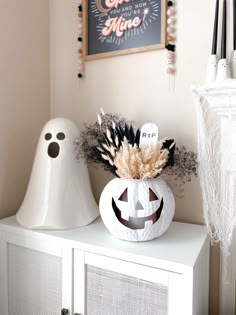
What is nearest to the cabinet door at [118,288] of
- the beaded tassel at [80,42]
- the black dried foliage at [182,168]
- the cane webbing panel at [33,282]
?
the cane webbing panel at [33,282]

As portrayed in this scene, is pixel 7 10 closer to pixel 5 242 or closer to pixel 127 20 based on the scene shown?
pixel 127 20

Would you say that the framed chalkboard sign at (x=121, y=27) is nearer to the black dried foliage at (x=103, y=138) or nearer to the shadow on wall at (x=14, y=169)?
the black dried foliage at (x=103, y=138)

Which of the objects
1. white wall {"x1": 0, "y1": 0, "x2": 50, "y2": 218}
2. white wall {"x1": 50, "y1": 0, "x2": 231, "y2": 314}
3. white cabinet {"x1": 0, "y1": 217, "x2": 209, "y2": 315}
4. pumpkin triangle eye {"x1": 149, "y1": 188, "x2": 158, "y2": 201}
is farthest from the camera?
white wall {"x1": 0, "y1": 0, "x2": 50, "y2": 218}

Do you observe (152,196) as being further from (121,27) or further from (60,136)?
(121,27)

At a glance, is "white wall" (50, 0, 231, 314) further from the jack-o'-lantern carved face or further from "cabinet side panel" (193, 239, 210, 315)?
the jack-o'-lantern carved face

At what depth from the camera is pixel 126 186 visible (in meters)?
1.00

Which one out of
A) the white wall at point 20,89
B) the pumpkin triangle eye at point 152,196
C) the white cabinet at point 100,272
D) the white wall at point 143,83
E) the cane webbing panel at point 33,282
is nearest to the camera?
the white cabinet at point 100,272

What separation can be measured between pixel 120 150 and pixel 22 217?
0.51 m

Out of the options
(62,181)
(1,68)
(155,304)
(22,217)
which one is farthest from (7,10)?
(155,304)

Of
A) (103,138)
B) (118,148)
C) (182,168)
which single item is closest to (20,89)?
(103,138)

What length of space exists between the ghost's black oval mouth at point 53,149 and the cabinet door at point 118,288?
1.37 ft

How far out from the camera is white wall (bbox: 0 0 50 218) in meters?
1.33

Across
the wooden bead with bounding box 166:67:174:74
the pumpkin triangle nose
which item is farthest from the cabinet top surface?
the wooden bead with bounding box 166:67:174:74

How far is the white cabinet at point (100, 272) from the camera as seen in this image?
34.9 inches
